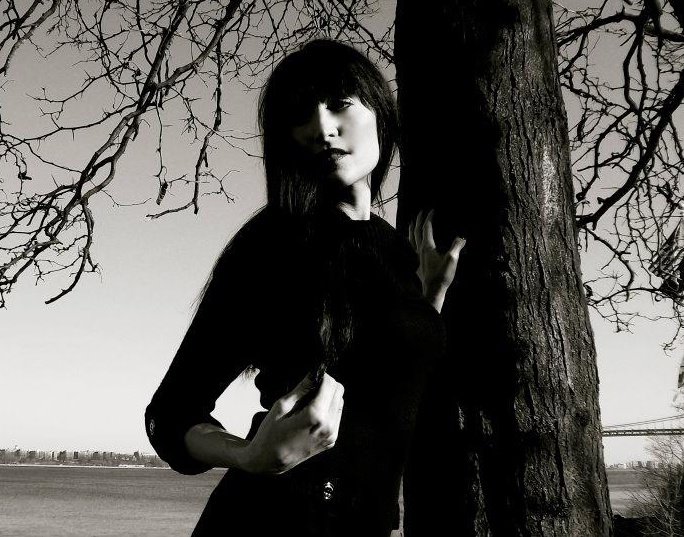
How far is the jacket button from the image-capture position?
1240 mm

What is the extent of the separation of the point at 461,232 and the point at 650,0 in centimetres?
227

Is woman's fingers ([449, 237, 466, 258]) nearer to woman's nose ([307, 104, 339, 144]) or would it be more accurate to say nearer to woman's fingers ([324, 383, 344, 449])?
woman's nose ([307, 104, 339, 144])

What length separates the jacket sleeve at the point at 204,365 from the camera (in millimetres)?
1354

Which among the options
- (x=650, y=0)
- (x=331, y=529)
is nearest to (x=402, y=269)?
(x=331, y=529)

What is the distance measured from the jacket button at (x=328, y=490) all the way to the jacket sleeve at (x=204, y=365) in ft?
0.81

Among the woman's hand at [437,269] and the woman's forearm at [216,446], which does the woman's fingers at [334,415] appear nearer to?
the woman's forearm at [216,446]

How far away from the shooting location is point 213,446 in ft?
4.22

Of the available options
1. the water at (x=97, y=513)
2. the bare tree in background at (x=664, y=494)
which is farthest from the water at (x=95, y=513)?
the bare tree in background at (x=664, y=494)

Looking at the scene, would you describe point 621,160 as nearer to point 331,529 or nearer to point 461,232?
point 461,232

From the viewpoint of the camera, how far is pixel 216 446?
4.20 feet

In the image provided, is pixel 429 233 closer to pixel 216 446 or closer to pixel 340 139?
pixel 340 139

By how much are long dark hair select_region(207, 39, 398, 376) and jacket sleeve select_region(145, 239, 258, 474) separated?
0.09 m

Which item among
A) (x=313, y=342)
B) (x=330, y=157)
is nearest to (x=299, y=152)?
(x=330, y=157)

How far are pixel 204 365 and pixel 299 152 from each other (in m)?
0.55
